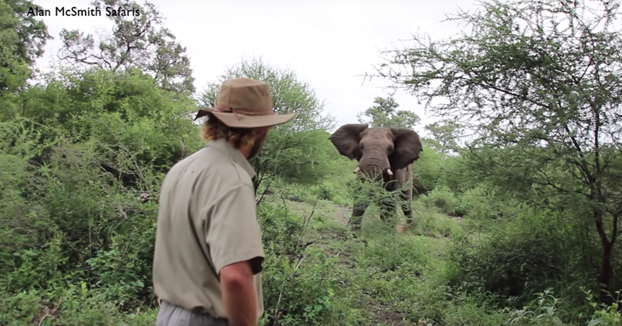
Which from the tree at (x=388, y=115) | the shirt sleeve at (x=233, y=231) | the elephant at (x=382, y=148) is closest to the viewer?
the shirt sleeve at (x=233, y=231)

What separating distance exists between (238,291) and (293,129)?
832 centimetres

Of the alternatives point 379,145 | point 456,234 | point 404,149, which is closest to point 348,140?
point 379,145

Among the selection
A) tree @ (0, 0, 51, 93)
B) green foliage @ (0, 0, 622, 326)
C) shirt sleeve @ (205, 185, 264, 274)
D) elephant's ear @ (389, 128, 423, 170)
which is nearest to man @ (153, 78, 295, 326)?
shirt sleeve @ (205, 185, 264, 274)

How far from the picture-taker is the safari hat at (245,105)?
2535mm

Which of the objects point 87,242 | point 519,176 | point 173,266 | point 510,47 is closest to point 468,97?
point 510,47

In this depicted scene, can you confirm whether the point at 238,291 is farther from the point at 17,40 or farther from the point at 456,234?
the point at 17,40

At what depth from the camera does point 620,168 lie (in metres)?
6.45

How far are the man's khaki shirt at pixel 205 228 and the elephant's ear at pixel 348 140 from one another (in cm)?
1118

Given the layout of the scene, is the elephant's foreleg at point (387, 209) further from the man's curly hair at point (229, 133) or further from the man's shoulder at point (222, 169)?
the man's shoulder at point (222, 169)

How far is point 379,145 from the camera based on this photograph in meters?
13.4

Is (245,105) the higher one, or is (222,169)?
(245,105)

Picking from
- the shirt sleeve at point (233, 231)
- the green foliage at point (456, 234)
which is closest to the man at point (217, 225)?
the shirt sleeve at point (233, 231)

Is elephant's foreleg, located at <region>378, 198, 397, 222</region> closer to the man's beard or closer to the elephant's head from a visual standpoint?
the elephant's head

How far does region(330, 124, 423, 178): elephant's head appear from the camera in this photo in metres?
13.3
